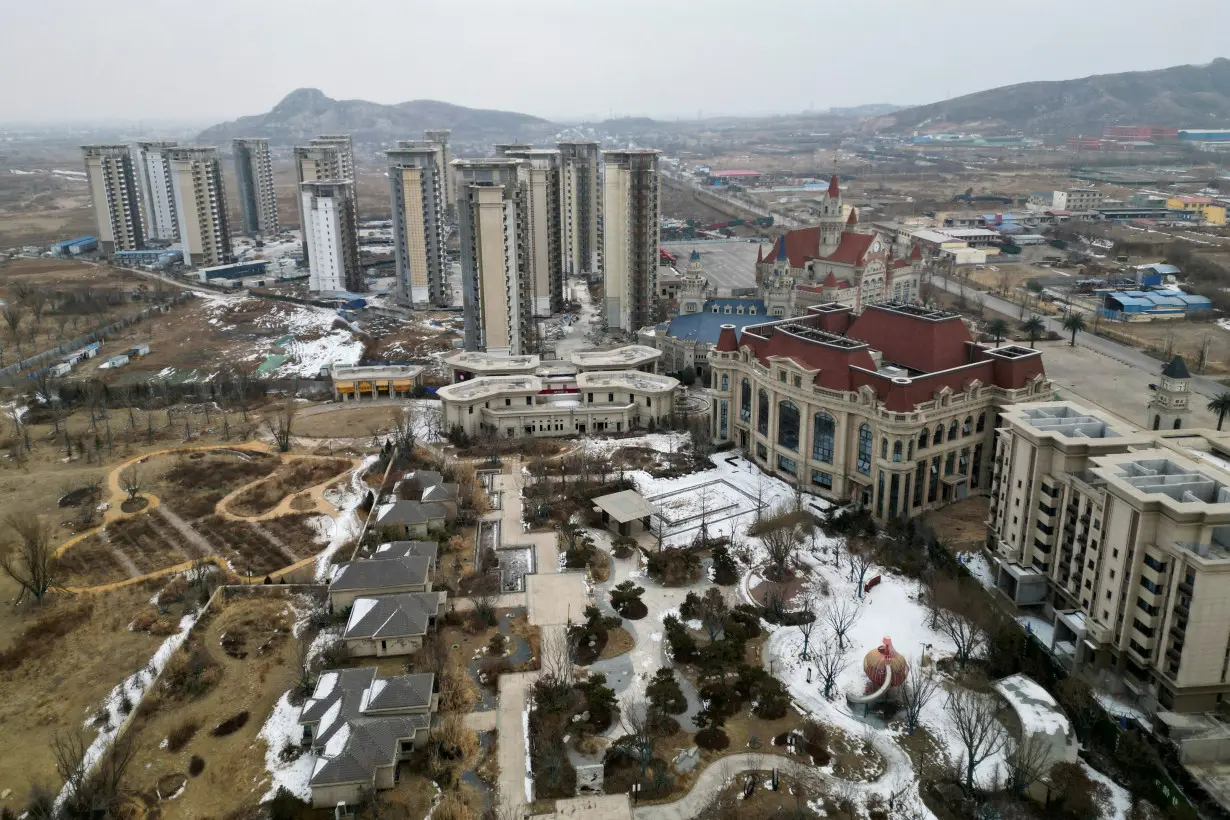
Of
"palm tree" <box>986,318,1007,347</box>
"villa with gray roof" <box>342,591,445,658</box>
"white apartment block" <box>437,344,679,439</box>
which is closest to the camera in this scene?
"villa with gray roof" <box>342,591,445,658</box>

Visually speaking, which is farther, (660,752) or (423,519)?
(423,519)

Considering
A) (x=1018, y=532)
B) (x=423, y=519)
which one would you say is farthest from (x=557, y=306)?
(x=1018, y=532)

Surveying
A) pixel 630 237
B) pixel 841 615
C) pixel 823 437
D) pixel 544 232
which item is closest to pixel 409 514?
pixel 841 615

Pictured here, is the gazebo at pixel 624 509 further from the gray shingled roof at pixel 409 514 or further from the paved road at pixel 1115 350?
the paved road at pixel 1115 350

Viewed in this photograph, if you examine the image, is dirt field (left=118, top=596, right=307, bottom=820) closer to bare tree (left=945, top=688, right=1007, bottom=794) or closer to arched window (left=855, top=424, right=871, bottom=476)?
bare tree (left=945, top=688, right=1007, bottom=794)

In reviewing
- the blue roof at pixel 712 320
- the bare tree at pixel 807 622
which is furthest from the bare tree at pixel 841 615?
the blue roof at pixel 712 320

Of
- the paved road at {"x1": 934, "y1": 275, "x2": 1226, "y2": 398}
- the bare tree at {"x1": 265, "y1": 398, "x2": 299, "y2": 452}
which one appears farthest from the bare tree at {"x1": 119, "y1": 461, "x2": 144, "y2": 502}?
the paved road at {"x1": 934, "y1": 275, "x2": 1226, "y2": 398}

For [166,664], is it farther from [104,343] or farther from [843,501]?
[104,343]
